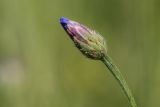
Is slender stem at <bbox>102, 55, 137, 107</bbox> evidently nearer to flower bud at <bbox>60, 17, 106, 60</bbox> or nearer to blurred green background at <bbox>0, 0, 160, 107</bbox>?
flower bud at <bbox>60, 17, 106, 60</bbox>

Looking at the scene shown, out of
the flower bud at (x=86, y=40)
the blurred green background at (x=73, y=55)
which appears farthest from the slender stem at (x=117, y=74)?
the blurred green background at (x=73, y=55)

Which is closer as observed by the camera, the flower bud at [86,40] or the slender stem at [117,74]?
the slender stem at [117,74]

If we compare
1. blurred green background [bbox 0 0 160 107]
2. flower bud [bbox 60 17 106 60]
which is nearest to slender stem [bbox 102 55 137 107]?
flower bud [bbox 60 17 106 60]

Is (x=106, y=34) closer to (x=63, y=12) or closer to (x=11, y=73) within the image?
(x=63, y=12)

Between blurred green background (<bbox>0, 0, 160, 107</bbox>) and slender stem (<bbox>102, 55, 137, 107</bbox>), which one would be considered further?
blurred green background (<bbox>0, 0, 160, 107</bbox>)

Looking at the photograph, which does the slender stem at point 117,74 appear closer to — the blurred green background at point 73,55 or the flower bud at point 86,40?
the flower bud at point 86,40

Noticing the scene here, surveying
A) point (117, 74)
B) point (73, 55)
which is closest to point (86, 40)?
point (117, 74)

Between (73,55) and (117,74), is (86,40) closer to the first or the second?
(117,74)
